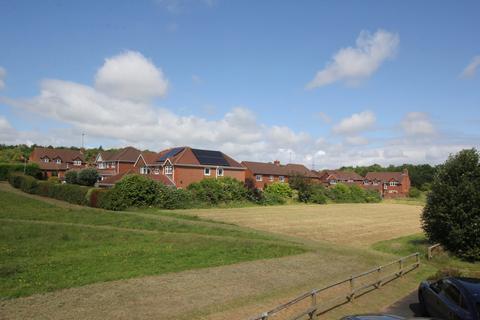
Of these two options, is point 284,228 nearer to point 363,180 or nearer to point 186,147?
point 186,147

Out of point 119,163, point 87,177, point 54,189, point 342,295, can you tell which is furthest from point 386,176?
point 342,295

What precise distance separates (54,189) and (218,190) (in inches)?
820

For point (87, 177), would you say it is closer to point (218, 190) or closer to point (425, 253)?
point (218, 190)

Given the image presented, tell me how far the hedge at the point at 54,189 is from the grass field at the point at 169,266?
11966 mm

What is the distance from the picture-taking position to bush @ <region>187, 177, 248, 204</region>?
172 ft

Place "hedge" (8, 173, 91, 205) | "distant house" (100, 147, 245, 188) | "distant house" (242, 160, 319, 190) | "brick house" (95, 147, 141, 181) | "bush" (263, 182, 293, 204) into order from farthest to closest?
"distant house" (242, 160, 319, 190), "brick house" (95, 147, 141, 181), "bush" (263, 182, 293, 204), "distant house" (100, 147, 245, 188), "hedge" (8, 173, 91, 205)

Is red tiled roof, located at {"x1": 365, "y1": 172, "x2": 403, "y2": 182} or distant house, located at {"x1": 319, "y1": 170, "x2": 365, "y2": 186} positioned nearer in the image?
distant house, located at {"x1": 319, "y1": 170, "x2": 365, "y2": 186}

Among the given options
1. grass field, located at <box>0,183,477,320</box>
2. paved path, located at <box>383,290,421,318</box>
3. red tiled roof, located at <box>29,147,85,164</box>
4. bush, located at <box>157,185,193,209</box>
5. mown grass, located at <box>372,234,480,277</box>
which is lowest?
paved path, located at <box>383,290,421,318</box>

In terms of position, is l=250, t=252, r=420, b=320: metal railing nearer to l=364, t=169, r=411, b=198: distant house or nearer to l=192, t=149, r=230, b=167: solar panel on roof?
l=192, t=149, r=230, b=167: solar panel on roof

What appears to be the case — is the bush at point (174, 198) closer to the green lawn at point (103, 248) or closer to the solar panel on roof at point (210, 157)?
the green lawn at point (103, 248)

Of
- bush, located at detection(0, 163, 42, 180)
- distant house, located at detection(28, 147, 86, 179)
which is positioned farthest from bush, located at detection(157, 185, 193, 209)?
distant house, located at detection(28, 147, 86, 179)

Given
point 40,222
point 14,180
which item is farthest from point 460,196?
point 14,180

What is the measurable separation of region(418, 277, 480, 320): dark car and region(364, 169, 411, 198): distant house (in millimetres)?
103739

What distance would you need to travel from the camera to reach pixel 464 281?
11.1 metres
